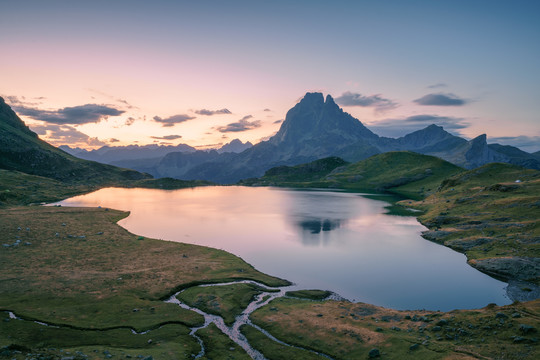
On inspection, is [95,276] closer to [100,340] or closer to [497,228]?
[100,340]

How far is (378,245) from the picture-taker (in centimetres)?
9962

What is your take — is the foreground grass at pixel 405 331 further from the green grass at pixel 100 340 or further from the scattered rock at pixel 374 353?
the green grass at pixel 100 340

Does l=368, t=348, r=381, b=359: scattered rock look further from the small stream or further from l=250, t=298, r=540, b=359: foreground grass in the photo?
the small stream

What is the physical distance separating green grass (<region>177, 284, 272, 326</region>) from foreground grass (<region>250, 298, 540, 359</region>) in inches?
168

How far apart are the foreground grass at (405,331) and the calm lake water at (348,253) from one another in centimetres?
1147

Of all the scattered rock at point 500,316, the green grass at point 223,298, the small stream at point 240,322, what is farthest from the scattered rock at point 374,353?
the green grass at point 223,298

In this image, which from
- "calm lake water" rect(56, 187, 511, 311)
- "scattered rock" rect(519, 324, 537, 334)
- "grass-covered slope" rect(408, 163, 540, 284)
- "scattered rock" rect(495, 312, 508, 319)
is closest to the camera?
"scattered rock" rect(519, 324, 537, 334)

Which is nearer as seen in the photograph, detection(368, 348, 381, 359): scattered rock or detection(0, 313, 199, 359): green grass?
detection(0, 313, 199, 359): green grass

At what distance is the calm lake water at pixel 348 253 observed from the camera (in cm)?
6182

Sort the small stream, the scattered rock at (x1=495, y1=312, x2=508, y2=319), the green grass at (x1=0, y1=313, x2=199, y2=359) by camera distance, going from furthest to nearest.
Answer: the scattered rock at (x1=495, y1=312, x2=508, y2=319) < the small stream < the green grass at (x1=0, y1=313, x2=199, y2=359)

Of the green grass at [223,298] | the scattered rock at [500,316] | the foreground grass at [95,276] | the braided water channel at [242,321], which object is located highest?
the scattered rock at [500,316]

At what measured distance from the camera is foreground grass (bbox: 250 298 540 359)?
1379 inches

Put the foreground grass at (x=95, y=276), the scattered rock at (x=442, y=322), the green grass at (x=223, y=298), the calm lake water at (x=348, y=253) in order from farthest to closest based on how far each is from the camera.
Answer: the calm lake water at (x=348, y=253) < the green grass at (x=223, y=298) < the foreground grass at (x=95, y=276) < the scattered rock at (x=442, y=322)

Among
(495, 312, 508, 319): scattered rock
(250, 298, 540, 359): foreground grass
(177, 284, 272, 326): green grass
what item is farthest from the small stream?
(495, 312, 508, 319): scattered rock
